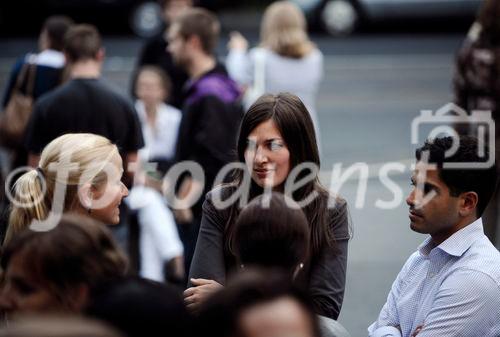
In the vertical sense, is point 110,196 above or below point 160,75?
below

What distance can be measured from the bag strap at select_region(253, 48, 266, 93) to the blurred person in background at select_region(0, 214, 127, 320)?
5417 millimetres

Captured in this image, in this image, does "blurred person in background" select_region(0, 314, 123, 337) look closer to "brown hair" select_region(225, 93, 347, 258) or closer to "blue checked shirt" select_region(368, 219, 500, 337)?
"blue checked shirt" select_region(368, 219, 500, 337)

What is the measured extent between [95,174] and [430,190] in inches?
53.7

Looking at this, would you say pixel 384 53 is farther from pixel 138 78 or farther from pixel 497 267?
pixel 497 267

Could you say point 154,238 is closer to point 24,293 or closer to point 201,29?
point 201,29

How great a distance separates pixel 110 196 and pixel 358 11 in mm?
17035

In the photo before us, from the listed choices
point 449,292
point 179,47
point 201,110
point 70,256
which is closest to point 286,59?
point 179,47

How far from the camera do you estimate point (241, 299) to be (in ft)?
8.30

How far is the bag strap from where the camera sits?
846 centimetres

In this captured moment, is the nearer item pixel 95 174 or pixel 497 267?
pixel 497 267

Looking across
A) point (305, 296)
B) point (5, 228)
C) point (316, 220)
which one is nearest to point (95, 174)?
point (5, 228)

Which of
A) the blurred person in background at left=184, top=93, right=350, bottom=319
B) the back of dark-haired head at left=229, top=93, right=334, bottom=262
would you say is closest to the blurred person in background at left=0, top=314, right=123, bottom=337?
the blurred person in background at left=184, top=93, right=350, bottom=319

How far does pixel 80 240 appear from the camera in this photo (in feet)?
10.1

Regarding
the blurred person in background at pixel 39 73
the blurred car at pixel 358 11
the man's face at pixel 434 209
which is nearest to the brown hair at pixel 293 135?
the man's face at pixel 434 209
